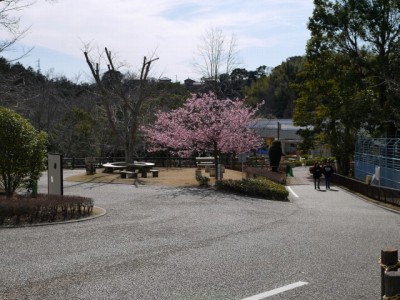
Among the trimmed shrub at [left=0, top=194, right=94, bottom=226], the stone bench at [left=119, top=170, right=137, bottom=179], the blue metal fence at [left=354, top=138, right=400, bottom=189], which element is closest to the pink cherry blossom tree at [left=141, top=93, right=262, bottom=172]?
the stone bench at [left=119, top=170, right=137, bottom=179]

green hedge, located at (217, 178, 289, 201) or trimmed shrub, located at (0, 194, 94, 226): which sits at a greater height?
trimmed shrub, located at (0, 194, 94, 226)

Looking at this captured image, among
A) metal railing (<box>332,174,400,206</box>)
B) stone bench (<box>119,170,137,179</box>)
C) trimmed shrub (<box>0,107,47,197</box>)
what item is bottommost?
metal railing (<box>332,174,400,206</box>)

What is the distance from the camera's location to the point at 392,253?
4906mm

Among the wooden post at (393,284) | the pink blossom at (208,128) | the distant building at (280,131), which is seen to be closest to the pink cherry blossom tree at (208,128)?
the pink blossom at (208,128)

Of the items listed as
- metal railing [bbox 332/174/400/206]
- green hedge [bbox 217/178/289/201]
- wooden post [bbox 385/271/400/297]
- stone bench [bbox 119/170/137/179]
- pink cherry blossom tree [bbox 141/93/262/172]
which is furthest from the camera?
stone bench [bbox 119/170/137/179]

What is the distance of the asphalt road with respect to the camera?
7391mm

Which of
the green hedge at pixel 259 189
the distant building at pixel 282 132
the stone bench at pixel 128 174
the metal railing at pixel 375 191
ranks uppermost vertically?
the distant building at pixel 282 132

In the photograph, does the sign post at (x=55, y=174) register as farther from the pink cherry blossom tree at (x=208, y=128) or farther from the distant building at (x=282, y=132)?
the distant building at (x=282, y=132)

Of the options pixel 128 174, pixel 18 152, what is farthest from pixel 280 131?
pixel 18 152

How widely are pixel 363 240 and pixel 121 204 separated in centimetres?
936

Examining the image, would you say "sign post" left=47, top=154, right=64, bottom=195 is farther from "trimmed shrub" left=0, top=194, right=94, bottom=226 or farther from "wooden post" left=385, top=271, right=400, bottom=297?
"wooden post" left=385, top=271, right=400, bottom=297

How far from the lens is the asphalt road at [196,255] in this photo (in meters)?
7.39

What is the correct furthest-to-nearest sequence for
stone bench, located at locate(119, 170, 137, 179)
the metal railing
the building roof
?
1. the building roof
2. stone bench, located at locate(119, 170, 137, 179)
3. the metal railing

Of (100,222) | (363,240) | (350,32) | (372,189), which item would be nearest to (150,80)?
(350,32)
